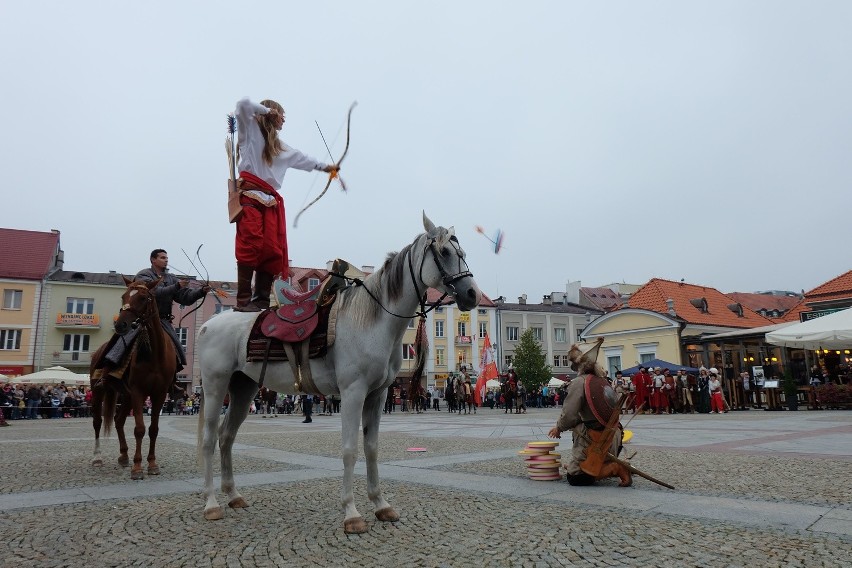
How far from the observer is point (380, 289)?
484cm


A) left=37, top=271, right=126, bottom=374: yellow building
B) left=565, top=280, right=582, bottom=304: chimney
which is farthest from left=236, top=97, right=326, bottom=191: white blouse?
left=565, top=280, right=582, bottom=304: chimney

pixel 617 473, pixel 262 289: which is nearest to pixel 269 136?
pixel 262 289

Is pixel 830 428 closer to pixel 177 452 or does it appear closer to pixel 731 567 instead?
pixel 731 567

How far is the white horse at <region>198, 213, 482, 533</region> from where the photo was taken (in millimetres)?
4441

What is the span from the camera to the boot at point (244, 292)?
5418 mm

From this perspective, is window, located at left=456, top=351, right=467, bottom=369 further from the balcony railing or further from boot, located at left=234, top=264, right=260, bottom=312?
boot, located at left=234, top=264, right=260, bottom=312

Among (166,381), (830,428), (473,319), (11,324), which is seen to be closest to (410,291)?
(166,381)

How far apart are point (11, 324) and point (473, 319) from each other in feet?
140

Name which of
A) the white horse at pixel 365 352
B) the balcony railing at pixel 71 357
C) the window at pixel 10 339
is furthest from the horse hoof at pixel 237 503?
the window at pixel 10 339

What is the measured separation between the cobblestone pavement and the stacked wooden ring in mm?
248

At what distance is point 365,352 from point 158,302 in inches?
173

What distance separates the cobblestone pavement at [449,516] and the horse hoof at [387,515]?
10 centimetres

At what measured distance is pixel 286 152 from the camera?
5.55m

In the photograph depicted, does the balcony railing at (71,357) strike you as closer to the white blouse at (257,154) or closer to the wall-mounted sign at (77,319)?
the wall-mounted sign at (77,319)
